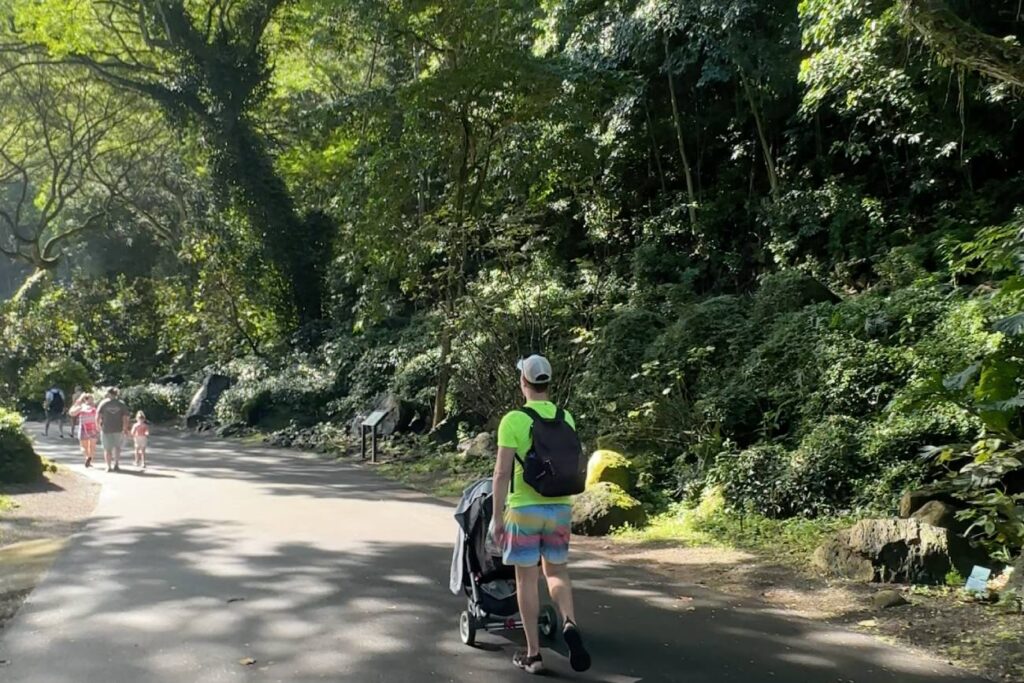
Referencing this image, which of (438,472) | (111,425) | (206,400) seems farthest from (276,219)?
(438,472)

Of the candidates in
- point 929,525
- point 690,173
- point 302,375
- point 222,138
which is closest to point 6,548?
point 929,525

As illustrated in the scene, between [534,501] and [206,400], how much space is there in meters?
27.4

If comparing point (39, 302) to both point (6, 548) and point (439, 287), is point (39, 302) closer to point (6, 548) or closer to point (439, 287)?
point (439, 287)

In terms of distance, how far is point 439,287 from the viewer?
1848 cm

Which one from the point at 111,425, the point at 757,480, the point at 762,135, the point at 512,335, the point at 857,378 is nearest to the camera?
the point at 757,480

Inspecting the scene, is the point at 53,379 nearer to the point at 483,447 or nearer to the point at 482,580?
the point at 483,447

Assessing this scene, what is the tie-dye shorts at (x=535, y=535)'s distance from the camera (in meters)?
5.31

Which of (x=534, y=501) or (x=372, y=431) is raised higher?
(x=372, y=431)

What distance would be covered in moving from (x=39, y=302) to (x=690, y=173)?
96.9ft

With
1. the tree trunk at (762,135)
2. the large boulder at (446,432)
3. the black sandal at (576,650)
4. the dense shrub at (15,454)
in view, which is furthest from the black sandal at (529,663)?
the tree trunk at (762,135)

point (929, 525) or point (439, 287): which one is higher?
point (439, 287)

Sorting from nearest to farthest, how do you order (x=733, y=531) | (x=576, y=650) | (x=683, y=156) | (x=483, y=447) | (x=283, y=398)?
(x=576, y=650) → (x=733, y=531) → (x=483, y=447) → (x=683, y=156) → (x=283, y=398)

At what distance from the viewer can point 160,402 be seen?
3328cm

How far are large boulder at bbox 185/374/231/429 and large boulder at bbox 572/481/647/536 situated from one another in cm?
2181
